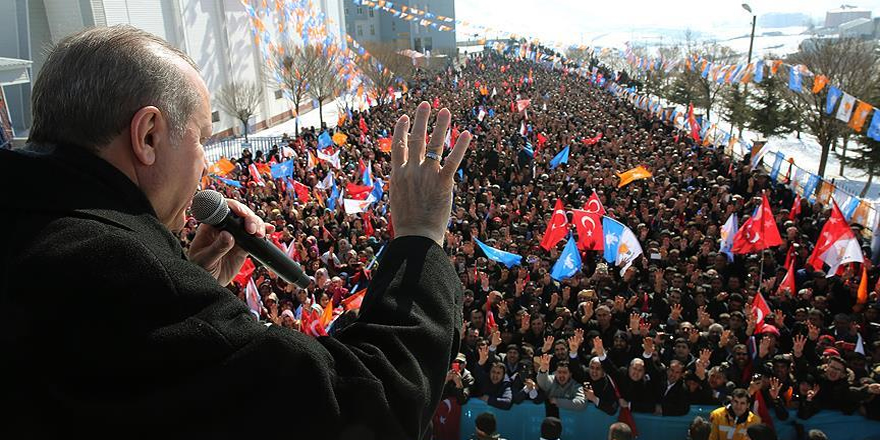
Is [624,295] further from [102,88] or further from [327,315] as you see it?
[102,88]

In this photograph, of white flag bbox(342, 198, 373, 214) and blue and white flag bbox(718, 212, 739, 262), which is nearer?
blue and white flag bbox(718, 212, 739, 262)

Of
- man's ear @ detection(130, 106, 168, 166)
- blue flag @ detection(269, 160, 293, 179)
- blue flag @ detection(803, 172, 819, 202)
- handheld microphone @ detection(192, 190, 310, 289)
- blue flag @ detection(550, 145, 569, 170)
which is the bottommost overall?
blue flag @ detection(803, 172, 819, 202)

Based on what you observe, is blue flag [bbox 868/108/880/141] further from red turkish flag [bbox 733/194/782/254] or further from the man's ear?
the man's ear

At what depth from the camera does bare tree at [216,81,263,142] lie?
109 ft

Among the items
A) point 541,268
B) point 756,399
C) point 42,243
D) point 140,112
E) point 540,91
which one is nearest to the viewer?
point 42,243

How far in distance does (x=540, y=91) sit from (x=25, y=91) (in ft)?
97.6

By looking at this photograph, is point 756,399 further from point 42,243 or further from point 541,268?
point 42,243

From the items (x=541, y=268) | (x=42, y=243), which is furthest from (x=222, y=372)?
(x=541, y=268)

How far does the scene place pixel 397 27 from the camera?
8350 cm

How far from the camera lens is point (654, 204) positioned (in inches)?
501

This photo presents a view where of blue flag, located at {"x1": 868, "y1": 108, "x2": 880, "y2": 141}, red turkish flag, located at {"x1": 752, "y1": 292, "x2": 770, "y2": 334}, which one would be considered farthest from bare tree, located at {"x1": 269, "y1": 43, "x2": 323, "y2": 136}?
red turkish flag, located at {"x1": 752, "y1": 292, "x2": 770, "y2": 334}

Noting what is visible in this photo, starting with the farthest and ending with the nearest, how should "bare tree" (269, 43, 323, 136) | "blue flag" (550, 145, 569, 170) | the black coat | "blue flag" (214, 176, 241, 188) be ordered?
"bare tree" (269, 43, 323, 136) < "blue flag" (550, 145, 569, 170) < "blue flag" (214, 176, 241, 188) < the black coat

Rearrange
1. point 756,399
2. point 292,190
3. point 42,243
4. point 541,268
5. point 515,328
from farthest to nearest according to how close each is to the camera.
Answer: point 292,190 → point 541,268 → point 515,328 → point 756,399 → point 42,243

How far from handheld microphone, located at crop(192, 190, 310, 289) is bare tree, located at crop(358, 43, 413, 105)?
38606 mm
